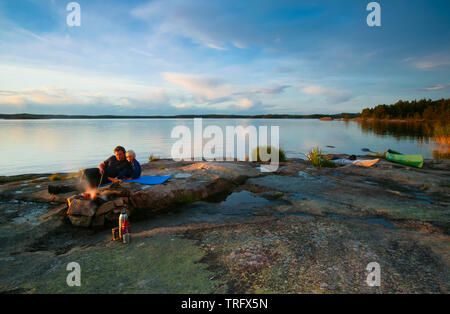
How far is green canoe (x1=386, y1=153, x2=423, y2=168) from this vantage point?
1432 cm

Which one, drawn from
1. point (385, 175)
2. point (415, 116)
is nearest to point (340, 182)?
point (385, 175)

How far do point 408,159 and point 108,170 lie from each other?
17.2 meters

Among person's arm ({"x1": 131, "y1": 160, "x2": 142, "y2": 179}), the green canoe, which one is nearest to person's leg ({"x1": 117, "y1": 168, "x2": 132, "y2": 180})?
person's arm ({"x1": 131, "y1": 160, "x2": 142, "y2": 179})

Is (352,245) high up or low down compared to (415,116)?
down

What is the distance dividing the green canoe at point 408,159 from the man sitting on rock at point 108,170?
53.5 ft

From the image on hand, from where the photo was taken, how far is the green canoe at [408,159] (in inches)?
564

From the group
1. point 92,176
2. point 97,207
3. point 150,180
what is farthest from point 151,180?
point 97,207

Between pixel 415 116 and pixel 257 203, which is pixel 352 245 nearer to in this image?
pixel 257 203

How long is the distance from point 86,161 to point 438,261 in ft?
81.8

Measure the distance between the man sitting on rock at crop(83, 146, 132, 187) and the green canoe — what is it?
16.3 m

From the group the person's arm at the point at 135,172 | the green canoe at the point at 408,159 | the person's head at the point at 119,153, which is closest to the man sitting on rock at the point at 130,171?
the person's arm at the point at 135,172

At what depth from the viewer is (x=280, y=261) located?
13.6 ft

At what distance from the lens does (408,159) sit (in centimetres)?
1501
